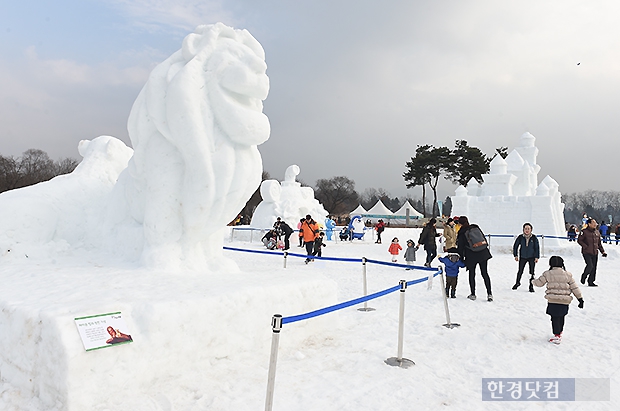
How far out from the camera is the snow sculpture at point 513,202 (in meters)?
17.3

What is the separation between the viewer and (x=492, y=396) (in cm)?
341

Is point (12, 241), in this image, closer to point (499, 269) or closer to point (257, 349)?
point (257, 349)

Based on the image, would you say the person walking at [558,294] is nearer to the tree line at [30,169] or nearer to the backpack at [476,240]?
the backpack at [476,240]

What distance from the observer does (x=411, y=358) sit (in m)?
4.26

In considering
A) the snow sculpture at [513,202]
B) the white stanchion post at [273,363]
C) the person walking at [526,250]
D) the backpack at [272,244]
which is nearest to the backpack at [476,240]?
the person walking at [526,250]

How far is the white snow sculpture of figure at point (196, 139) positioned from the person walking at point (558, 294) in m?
3.75

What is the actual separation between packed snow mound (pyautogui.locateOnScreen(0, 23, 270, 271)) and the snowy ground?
773 mm

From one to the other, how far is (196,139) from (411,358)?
125 inches

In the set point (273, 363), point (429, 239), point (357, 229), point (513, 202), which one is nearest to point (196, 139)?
point (273, 363)

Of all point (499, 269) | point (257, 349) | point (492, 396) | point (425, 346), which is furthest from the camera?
point (499, 269)

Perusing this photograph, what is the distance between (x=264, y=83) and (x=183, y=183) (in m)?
1.46

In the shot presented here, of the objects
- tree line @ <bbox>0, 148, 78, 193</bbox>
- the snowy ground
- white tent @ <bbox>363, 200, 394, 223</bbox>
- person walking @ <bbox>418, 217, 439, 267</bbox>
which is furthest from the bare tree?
the snowy ground

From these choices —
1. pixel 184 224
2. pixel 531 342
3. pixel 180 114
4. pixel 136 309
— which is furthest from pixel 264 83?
pixel 531 342

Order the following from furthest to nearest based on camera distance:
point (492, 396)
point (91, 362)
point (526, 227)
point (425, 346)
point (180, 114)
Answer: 1. point (526, 227)
2. point (425, 346)
3. point (180, 114)
4. point (492, 396)
5. point (91, 362)
